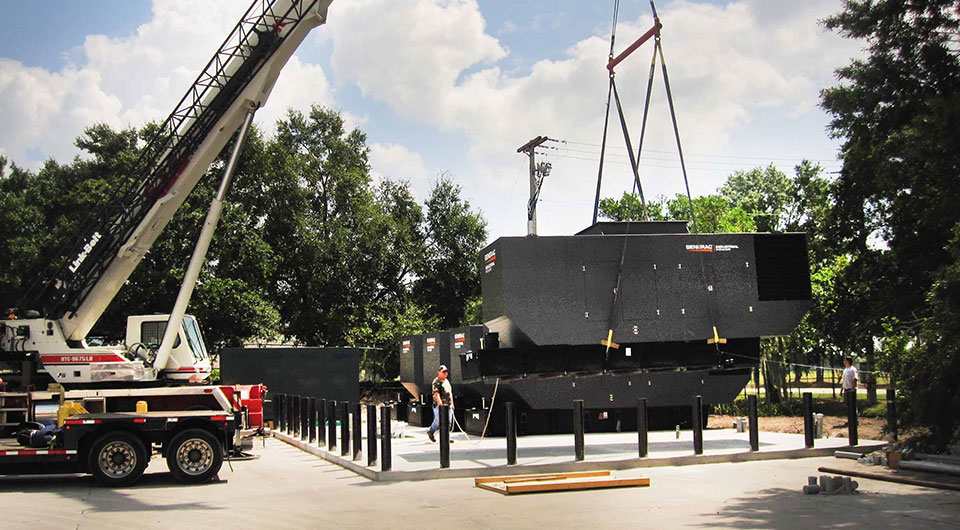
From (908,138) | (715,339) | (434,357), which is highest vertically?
(908,138)

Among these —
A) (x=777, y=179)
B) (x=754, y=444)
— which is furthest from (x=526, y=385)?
(x=777, y=179)

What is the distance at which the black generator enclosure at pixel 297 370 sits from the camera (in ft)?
97.3

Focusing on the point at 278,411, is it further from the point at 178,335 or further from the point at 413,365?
the point at 178,335

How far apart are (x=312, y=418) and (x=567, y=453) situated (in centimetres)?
690

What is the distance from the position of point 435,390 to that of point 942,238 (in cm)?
1243

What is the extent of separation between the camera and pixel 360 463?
16688 mm

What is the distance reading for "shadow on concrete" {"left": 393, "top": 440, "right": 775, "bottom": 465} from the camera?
17453mm

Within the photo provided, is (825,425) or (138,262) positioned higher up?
(138,262)

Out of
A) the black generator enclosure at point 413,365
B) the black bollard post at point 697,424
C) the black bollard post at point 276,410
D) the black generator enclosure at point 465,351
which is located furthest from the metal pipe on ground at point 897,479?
the black bollard post at point 276,410

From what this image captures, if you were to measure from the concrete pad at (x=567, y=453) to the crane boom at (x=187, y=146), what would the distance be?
618 cm

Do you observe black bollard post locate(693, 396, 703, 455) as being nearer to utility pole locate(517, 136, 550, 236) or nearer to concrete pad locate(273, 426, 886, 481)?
concrete pad locate(273, 426, 886, 481)

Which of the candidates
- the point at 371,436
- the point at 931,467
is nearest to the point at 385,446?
the point at 371,436

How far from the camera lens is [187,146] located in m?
20.0

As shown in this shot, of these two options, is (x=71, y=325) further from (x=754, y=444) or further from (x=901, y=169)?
(x=901, y=169)
